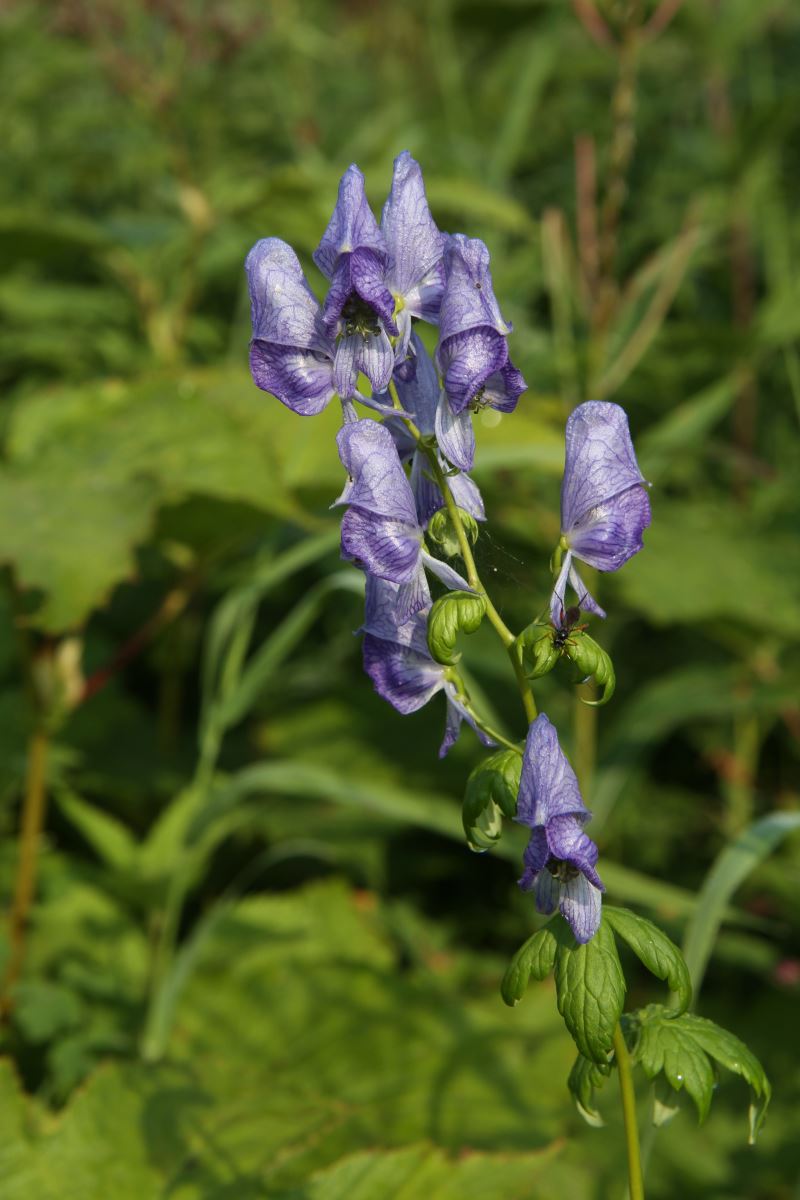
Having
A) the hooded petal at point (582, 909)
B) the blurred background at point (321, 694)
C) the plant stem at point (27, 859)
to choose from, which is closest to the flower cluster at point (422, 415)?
the hooded petal at point (582, 909)

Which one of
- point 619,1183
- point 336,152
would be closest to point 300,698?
point 619,1183

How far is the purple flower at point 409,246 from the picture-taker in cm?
112

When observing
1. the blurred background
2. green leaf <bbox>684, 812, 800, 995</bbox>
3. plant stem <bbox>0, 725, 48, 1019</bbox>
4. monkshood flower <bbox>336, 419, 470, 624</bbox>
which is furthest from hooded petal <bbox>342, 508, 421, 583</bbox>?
plant stem <bbox>0, 725, 48, 1019</bbox>

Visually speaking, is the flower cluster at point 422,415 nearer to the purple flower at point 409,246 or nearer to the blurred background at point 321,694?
the purple flower at point 409,246

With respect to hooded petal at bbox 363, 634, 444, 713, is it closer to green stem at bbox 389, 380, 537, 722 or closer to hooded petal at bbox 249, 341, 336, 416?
green stem at bbox 389, 380, 537, 722

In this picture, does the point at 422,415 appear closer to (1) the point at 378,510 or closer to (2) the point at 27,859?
(1) the point at 378,510

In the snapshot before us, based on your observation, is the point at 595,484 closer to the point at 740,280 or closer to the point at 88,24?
the point at 740,280

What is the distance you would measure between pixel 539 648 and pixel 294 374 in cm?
34

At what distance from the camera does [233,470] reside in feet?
8.01

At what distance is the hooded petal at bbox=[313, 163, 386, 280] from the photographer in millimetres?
1058

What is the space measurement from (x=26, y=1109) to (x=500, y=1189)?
0.72 metres

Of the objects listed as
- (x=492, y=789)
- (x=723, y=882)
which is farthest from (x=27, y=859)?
(x=492, y=789)

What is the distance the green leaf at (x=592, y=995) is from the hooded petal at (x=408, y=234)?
0.61m

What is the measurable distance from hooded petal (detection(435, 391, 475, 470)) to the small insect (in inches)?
6.4
